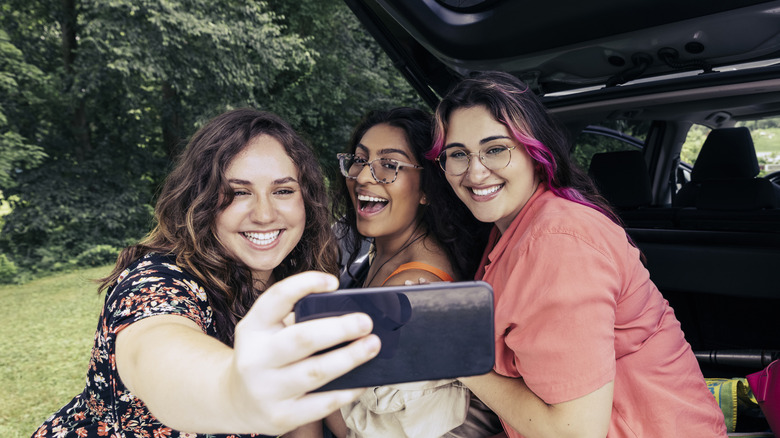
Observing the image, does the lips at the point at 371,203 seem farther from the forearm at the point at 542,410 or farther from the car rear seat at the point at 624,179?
the car rear seat at the point at 624,179

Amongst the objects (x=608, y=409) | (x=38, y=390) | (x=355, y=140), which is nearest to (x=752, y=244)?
(x=608, y=409)

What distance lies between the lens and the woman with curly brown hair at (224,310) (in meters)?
0.49

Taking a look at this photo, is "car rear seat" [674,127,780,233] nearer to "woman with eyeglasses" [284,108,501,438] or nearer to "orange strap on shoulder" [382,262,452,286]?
"woman with eyeglasses" [284,108,501,438]

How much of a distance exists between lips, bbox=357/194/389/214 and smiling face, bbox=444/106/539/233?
1.82 feet

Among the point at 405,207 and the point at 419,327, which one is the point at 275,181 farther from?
the point at 419,327

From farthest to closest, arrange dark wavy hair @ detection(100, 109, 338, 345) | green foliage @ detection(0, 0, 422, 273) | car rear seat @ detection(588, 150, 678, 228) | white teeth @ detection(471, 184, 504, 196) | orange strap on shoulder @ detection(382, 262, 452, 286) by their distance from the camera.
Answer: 1. green foliage @ detection(0, 0, 422, 273)
2. car rear seat @ detection(588, 150, 678, 228)
3. orange strap on shoulder @ detection(382, 262, 452, 286)
4. white teeth @ detection(471, 184, 504, 196)
5. dark wavy hair @ detection(100, 109, 338, 345)

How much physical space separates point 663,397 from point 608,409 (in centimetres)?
23

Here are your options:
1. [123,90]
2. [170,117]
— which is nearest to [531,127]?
[123,90]

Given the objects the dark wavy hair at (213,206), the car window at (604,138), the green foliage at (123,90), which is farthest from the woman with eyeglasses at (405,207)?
the green foliage at (123,90)

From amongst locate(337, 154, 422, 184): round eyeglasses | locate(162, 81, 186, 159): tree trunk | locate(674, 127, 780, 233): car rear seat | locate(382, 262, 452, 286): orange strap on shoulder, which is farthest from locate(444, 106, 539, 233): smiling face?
locate(162, 81, 186, 159): tree trunk

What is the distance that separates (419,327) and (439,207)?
4.74 ft

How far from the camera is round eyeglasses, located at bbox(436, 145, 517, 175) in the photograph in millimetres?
1459

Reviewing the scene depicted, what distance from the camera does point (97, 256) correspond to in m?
10.9

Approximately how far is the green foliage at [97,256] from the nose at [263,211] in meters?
10.8
